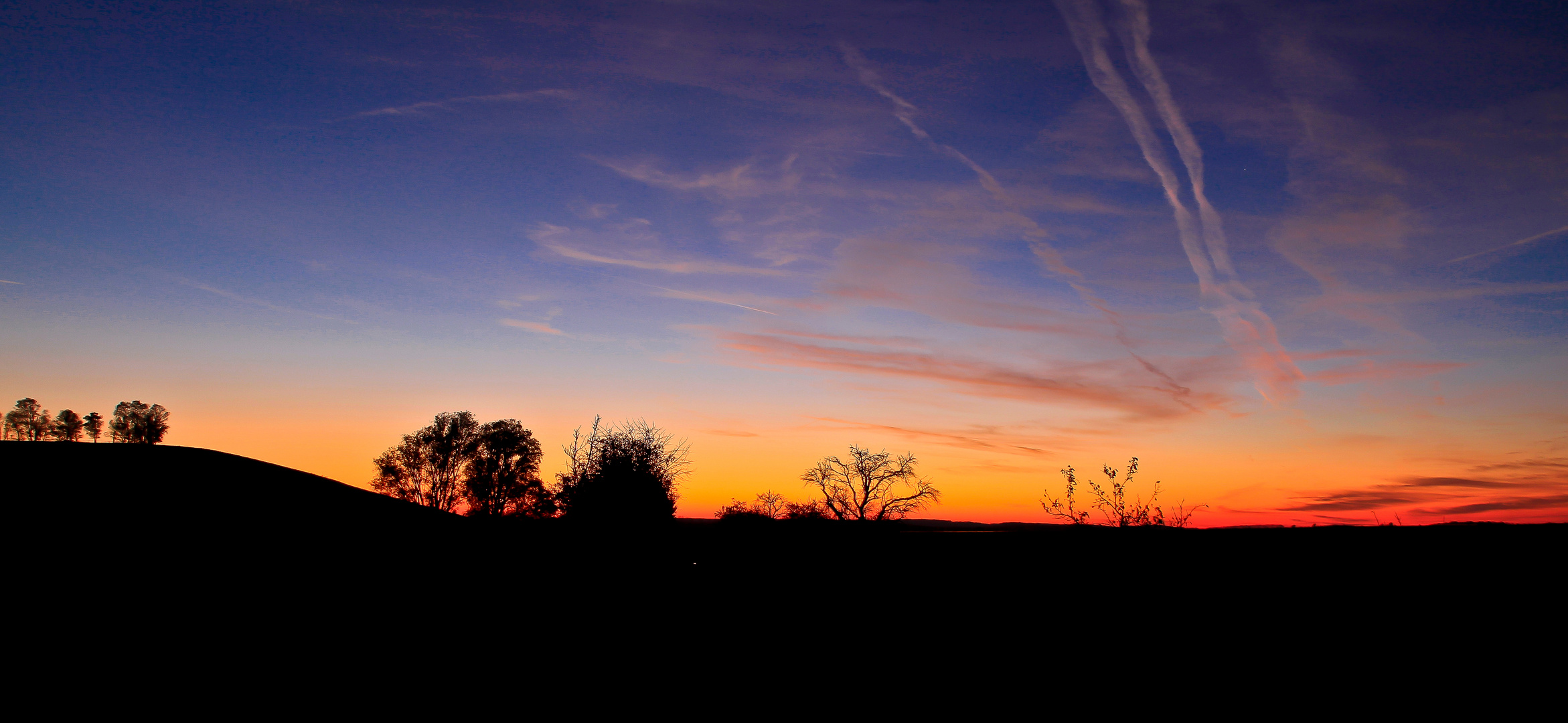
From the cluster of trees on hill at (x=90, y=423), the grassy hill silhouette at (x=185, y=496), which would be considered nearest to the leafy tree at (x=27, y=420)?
the cluster of trees on hill at (x=90, y=423)

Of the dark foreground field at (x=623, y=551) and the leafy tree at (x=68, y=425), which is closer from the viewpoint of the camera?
the dark foreground field at (x=623, y=551)

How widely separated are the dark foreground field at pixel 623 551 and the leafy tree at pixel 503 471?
4373 centimetres

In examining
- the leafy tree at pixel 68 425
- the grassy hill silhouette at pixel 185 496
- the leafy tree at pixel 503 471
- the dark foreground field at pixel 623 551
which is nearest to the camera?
the dark foreground field at pixel 623 551

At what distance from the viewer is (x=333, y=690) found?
607 centimetres

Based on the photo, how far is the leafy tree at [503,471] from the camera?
51.2 meters

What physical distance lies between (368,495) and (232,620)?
12.2 ft

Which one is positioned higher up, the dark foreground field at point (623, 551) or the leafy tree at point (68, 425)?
the leafy tree at point (68, 425)

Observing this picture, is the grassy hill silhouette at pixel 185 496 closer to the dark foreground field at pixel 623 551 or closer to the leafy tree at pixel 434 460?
the dark foreground field at pixel 623 551

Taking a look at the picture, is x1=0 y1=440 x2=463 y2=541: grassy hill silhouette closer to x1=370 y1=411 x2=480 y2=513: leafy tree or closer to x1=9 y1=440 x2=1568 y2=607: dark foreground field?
x1=9 y1=440 x2=1568 y2=607: dark foreground field

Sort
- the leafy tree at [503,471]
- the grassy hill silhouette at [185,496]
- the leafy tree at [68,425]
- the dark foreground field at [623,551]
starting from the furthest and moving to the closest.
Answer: the leafy tree at [68,425]
the leafy tree at [503,471]
the grassy hill silhouette at [185,496]
the dark foreground field at [623,551]

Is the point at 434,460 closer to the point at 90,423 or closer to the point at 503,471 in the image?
the point at 503,471

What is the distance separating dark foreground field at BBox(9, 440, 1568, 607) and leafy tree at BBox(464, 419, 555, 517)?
143 ft

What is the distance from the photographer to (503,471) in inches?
2073

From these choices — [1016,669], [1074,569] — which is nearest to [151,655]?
[1016,669]
